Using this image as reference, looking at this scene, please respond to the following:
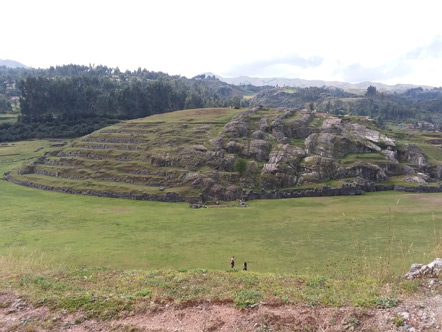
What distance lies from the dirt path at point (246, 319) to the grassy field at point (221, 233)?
16.8ft

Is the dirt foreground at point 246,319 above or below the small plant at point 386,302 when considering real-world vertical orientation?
below

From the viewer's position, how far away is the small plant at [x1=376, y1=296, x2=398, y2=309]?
1015cm

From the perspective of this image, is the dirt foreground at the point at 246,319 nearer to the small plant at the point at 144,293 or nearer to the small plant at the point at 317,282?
the small plant at the point at 144,293

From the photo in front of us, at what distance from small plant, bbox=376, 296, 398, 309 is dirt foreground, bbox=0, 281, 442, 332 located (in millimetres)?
138

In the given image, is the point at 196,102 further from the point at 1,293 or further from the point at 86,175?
the point at 1,293

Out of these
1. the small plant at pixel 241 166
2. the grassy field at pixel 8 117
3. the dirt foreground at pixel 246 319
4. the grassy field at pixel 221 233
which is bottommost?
the grassy field at pixel 221 233

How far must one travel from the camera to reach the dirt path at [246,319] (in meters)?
9.45

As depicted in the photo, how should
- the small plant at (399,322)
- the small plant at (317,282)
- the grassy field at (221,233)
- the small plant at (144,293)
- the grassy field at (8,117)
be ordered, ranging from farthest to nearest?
1. the grassy field at (8,117)
2. the grassy field at (221,233)
3. the small plant at (317,282)
4. the small plant at (144,293)
5. the small plant at (399,322)

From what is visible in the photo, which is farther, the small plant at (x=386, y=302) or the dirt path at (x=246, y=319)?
the small plant at (x=386, y=302)

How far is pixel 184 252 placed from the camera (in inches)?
1109

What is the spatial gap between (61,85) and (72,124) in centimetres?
2042

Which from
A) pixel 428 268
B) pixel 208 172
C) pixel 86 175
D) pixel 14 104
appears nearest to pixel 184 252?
pixel 428 268

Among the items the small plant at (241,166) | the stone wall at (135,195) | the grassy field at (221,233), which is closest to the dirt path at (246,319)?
the grassy field at (221,233)

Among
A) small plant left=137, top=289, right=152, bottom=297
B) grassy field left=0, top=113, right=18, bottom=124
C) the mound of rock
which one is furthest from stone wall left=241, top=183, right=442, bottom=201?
grassy field left=0, top=113, right=18, bottom=124
